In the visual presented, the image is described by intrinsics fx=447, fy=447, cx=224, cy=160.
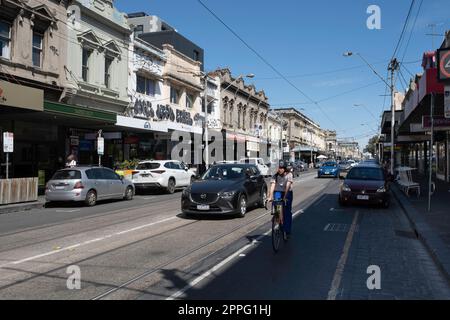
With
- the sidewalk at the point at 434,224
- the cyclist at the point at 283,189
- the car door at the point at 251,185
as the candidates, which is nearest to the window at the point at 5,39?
the car door at the point at 251,185

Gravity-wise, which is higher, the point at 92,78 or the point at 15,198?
the point at 92,78

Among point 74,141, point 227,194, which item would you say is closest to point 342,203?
point 227,194

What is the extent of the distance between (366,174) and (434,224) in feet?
18.8

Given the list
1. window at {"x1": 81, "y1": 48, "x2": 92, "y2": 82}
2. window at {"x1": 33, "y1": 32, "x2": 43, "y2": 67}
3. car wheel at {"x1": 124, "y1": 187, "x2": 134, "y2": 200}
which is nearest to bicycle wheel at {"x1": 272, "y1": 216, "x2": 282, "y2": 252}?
car wheel at {"x1": 124, "y1": 187, "x2": 134, "y2": 200}

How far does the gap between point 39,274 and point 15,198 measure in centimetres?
1068

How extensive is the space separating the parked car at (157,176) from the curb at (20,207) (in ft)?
19.5

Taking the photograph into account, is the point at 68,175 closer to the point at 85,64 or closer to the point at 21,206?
the point at 21,206

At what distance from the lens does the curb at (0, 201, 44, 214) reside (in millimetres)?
15071

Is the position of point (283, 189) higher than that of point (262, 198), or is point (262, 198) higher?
point (283, 189)

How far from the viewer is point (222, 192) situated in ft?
40.2

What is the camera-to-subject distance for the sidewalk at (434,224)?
304 inches

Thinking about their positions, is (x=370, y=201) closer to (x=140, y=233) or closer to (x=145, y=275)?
(x=140, y=233)

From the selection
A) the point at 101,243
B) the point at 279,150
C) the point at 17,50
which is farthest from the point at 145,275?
the point at 279,150

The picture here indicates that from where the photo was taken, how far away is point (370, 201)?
1523 centimetres
